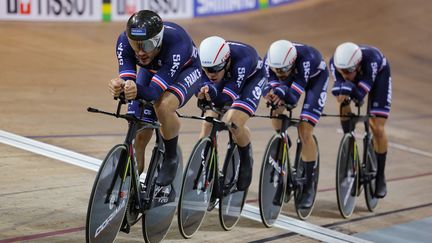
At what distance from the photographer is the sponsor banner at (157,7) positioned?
1141 centimetres

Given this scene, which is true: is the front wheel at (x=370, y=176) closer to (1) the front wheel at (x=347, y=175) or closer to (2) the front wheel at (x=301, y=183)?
(1) the front wheel at (x=347, y=175)

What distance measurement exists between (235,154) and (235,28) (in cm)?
874

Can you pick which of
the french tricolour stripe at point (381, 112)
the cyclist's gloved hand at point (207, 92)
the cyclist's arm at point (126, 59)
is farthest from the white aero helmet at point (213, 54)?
the french tricolour stripe at point (381, 112)

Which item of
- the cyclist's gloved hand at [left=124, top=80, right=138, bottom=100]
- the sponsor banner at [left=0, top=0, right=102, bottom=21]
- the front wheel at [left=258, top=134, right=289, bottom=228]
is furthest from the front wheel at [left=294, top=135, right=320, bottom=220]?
the sponsor banner at [left=0, top=0, right=102, bottom=21]

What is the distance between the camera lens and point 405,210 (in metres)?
5.54

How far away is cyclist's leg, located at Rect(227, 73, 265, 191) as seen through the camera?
426 centimetres

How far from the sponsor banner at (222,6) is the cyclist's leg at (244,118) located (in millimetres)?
8554

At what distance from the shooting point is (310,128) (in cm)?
493

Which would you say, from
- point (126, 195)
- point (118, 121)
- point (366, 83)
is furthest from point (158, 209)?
point (118, 121)

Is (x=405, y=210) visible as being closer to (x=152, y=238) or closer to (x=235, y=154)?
(x=235, y=154)

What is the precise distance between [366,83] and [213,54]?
5.38 feet

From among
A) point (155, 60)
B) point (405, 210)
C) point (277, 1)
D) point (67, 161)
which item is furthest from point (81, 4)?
point (155, 60)

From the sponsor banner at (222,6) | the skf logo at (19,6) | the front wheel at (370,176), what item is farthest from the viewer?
the sponsor banner at (222,6)

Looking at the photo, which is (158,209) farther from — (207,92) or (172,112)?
(207,92)
